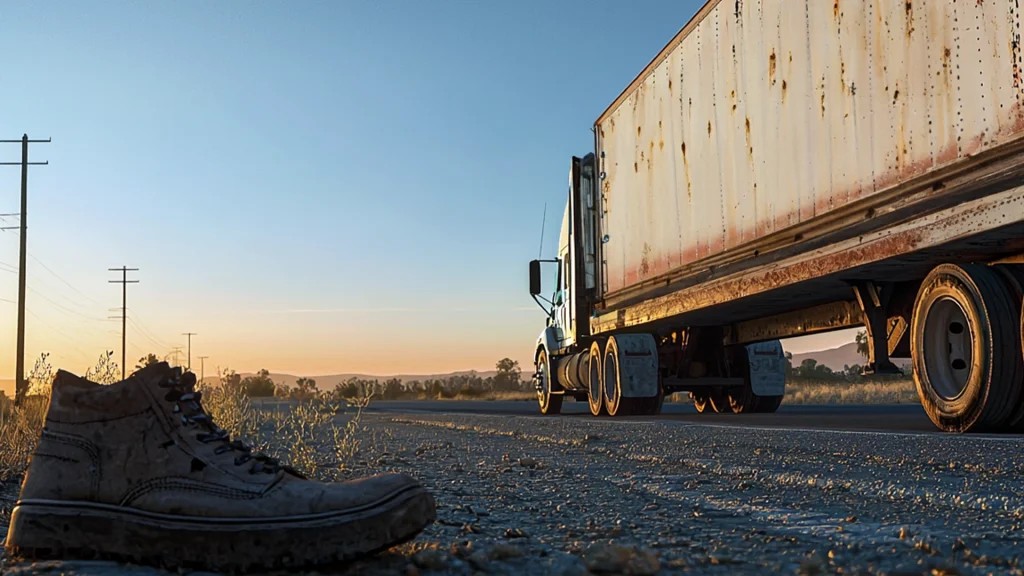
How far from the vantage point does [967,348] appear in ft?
23.5

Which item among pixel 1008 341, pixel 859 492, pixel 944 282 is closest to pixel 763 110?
pixel 944 282

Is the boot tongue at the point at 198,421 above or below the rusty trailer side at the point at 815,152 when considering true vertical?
below

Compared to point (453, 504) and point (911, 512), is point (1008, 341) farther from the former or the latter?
point (453, 504)

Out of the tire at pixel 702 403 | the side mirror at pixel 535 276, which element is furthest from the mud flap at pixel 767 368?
the side mirror at pixel 535 276

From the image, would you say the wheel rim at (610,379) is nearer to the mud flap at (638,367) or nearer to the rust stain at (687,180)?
the mud flap at (638,367)

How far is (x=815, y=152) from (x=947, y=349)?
198 cm

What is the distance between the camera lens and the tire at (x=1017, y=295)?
6.73 metres

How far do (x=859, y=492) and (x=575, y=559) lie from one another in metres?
1.62

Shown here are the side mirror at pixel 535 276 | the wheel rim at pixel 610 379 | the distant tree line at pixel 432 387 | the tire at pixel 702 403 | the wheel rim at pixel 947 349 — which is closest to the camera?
the wheel rim at pixel 947 349

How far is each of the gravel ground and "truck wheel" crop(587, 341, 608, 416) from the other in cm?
872

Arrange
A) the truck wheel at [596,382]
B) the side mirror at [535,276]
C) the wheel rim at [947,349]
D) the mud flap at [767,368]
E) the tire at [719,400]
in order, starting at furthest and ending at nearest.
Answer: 1. the side mirror at [535,276]
2. the tire at [719,400]
3. the mud flap at [767,368]
4. the truck wheel at [596,382]
5. the wheel rim at [947,349]

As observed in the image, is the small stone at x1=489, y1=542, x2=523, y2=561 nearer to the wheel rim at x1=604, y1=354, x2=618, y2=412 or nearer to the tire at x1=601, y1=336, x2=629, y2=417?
the tire at x1=601, y1=336, x2=629, y2=417

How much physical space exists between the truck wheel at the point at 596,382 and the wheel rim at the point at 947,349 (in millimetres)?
7386

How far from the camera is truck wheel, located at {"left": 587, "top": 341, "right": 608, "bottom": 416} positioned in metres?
14.7
